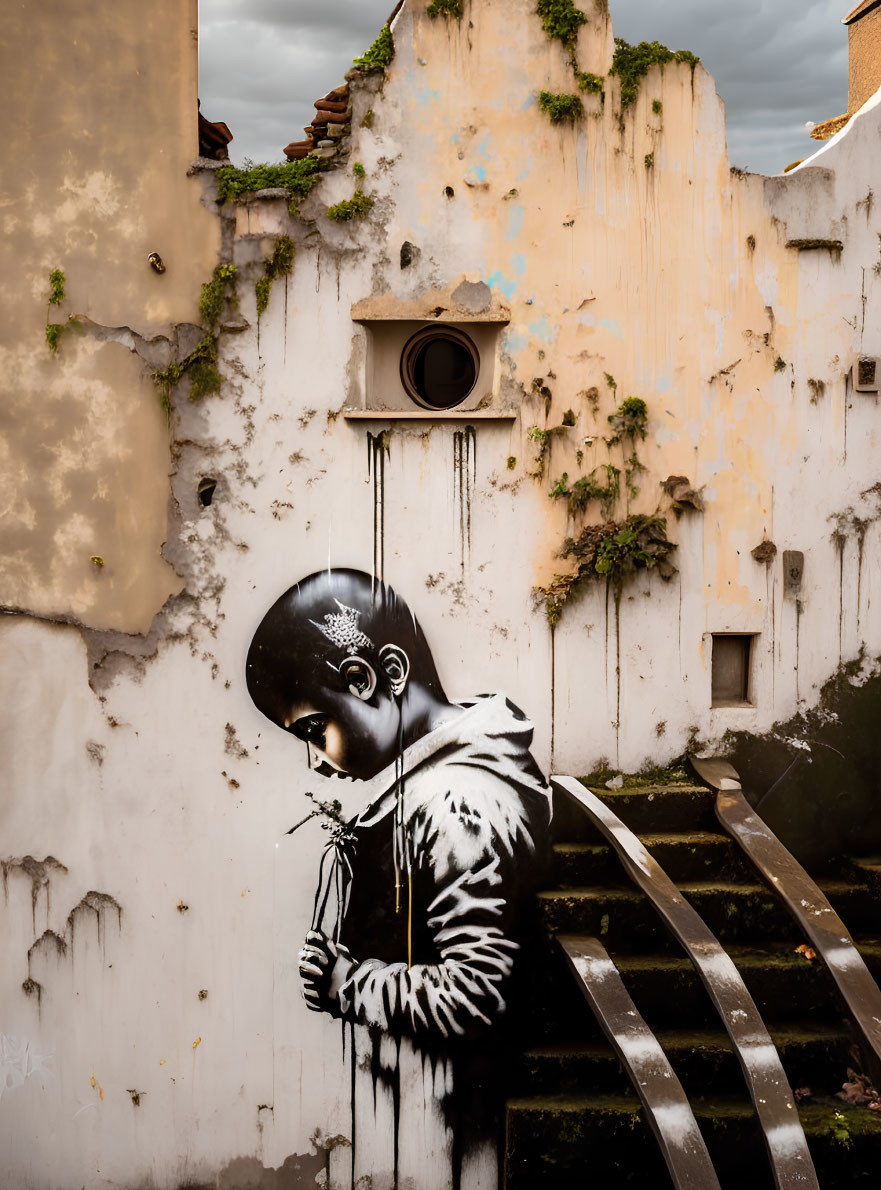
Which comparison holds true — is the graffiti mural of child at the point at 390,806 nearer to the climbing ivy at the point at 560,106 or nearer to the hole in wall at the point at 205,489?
the hole in wall at the point at 205,489

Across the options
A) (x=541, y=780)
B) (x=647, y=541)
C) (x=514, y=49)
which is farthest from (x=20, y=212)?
(x=541, y=780)

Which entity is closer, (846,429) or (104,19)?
(104,19)

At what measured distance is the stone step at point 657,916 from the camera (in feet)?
18.0

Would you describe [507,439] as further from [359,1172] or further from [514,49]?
[359,1172]

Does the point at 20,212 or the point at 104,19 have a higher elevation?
the point at 104,19

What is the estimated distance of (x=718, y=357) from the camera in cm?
579

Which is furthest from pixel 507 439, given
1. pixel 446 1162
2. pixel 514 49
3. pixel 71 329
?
pixel 446 1162

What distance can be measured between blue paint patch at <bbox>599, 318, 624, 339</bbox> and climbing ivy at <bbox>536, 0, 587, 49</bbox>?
160 cm

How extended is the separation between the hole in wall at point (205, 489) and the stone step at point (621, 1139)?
3850mm

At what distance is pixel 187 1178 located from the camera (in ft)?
19.0

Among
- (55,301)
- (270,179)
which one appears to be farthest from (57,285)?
(270,179)

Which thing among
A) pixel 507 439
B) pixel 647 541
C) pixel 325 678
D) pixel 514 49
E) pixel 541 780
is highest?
pixel 514 49

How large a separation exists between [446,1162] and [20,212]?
6.19 m

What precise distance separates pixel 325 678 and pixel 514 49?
3.90 m
